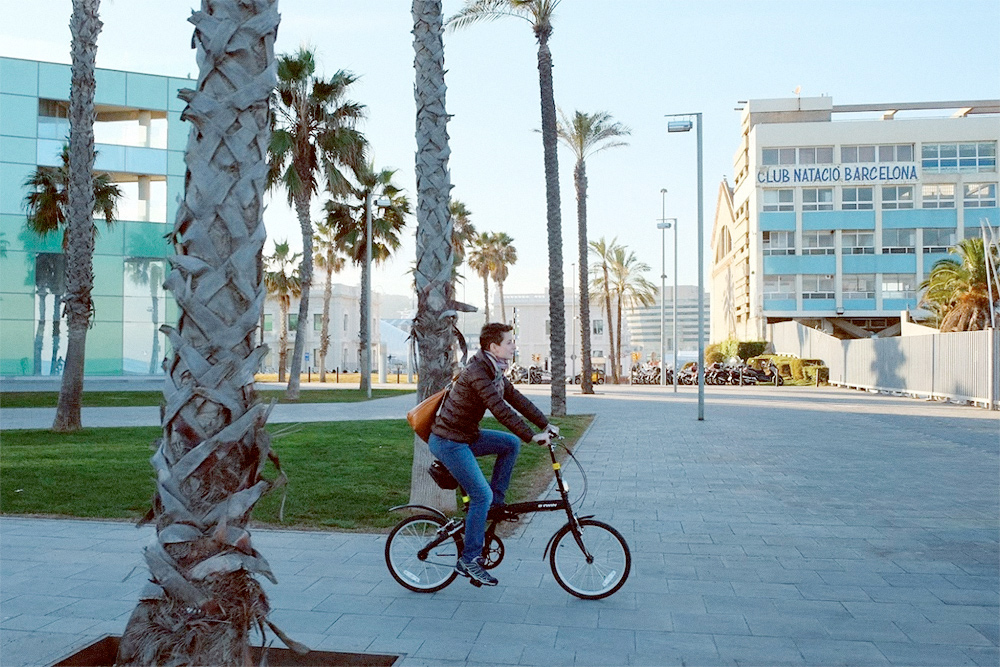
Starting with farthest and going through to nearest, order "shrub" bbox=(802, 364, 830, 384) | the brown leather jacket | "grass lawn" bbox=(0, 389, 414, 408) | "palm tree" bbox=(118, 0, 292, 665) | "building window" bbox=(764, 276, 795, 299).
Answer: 1. "building window" bbox=(764, 276, 795, 299)
2. "shrub" bbox=(802, 364, 830, 384)
3. "grass lawn" bbox=(0, 389, 414, 408)
4. the brown leather jacket
5. "palm tree" bbox=(118, 0, 292, 665)

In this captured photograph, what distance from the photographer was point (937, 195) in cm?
6162

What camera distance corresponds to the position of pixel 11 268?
36.5 m

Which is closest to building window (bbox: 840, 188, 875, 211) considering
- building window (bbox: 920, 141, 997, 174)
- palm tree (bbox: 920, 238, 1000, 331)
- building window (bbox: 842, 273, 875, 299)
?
building window (bbox: 920, 141, 997, 174)

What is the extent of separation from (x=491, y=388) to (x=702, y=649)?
1.91m

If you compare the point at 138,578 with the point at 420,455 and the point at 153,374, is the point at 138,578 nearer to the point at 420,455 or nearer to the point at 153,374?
the point at 420,455

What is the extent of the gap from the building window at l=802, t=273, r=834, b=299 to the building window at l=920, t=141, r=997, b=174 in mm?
9813

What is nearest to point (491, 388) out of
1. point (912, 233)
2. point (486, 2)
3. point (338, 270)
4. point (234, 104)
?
point (234, 104)

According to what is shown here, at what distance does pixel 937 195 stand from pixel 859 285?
7.85m

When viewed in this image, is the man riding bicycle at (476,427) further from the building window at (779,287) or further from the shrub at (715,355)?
the building window at (779,287)

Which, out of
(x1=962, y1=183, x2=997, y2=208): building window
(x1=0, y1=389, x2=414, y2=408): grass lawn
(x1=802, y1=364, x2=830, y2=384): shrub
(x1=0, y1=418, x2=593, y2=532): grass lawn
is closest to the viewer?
(x1=0, y1=418, x2=593, y2=532): grass lawn

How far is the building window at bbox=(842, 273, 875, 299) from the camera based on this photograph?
62.2 meters

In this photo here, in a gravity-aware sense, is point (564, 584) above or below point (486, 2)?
below

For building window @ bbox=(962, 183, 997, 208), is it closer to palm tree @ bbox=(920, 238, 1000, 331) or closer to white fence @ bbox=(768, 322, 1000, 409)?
white fence @ bbox=(768, 322, 1000, 409)

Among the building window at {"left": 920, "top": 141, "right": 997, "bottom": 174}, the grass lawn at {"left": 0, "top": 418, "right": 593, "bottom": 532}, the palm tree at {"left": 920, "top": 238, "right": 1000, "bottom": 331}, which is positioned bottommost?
the grass lawn at {"left": 0, "top": 418, "right": 593, "bottom": 532}
